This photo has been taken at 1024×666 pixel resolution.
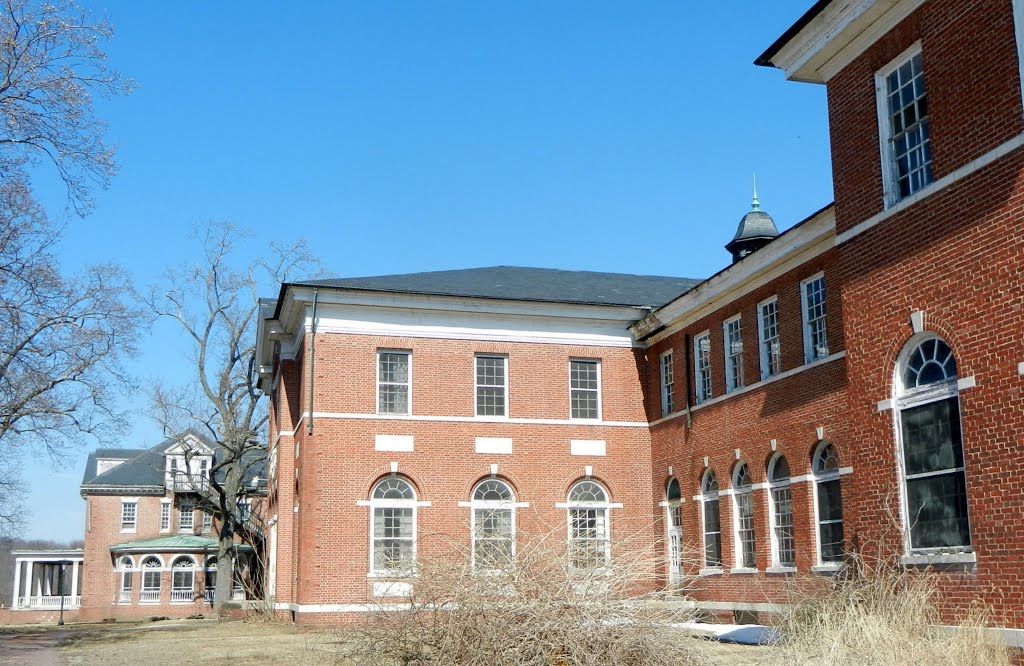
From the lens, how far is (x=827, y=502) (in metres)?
20.8

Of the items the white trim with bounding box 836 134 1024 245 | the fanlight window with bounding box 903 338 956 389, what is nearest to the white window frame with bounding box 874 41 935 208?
the white trim with bounding box 836 134 1024 245

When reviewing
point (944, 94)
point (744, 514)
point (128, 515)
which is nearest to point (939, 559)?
point (944, 94)

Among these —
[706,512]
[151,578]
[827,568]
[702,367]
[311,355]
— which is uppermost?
[311,355]

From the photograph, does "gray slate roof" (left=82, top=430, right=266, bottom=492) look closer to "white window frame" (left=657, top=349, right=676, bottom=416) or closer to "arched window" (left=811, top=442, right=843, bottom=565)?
"white window frame" (left=657, top=349, right=676, bottom=416)

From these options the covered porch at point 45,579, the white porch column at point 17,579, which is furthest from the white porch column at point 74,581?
the white porch column at point 17,579

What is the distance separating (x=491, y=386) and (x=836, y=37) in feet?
49.2

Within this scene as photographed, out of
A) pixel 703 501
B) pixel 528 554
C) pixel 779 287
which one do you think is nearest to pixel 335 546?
pixel 703 501

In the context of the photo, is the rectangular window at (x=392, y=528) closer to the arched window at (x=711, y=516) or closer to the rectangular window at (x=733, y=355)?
the arched window at (x=711, y=516)

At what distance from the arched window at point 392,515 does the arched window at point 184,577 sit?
36.2 meters

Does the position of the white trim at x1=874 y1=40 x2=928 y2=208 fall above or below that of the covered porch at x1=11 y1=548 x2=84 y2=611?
above

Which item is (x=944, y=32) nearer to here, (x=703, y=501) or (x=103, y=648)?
(x=703, y=501)

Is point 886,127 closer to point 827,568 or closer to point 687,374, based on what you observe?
point 827,568

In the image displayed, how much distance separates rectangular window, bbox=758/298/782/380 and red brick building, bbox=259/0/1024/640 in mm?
70

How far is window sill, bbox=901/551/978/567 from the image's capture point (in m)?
13.0
